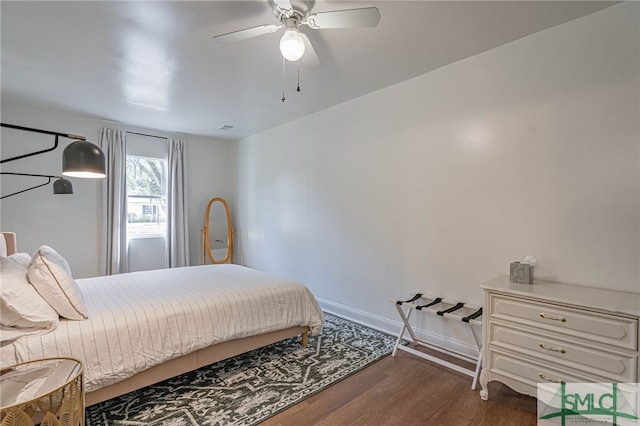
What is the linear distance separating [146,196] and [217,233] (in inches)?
50.7

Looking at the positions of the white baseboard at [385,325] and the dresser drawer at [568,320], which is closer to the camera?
the dresser drawer at [568,320]

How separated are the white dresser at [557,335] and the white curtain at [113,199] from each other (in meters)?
4.64

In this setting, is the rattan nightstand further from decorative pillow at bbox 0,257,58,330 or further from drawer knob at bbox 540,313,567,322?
drawer knob at bbox 540,313,567,322

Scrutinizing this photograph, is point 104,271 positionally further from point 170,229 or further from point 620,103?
point 620,103

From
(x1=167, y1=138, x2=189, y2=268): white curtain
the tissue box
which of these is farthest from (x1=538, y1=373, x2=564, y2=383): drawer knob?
(x1=167, y1=138, x2=189, y2=268): white curtain

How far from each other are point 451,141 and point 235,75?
211 cm

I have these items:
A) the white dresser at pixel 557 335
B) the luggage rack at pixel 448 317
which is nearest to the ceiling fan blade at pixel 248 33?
the white dresser at pixel 557 335

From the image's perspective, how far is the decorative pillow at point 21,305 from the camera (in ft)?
5.32

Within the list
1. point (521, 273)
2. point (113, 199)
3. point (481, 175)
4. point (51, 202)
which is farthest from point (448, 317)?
point (51, 202)

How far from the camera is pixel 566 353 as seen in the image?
179cm

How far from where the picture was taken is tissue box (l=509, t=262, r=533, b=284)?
215 cm

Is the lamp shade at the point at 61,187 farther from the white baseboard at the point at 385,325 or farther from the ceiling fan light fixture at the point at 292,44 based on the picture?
the white baseboard at the point at 385,325

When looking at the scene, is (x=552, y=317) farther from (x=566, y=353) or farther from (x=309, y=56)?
(x=309, y=56)

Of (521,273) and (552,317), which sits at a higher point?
(521,273)
